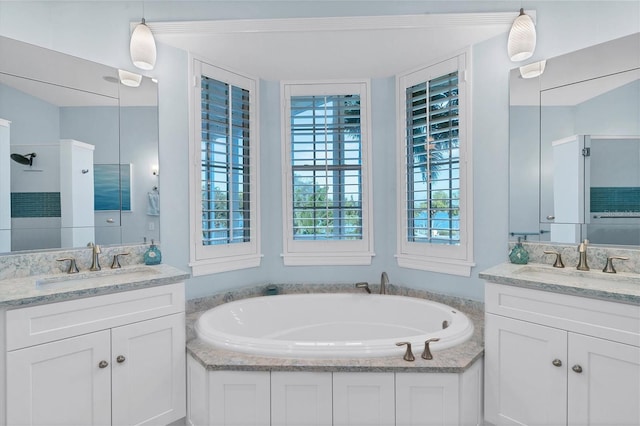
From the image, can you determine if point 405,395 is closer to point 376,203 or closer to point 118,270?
point 376,203

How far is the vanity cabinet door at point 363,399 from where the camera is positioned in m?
1.63

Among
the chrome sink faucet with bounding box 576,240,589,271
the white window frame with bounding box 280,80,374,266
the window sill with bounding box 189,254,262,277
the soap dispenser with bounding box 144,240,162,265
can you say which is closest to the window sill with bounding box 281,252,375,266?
the white window frame with bounding box 280,80,374,266

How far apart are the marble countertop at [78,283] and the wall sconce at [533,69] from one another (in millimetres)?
2501

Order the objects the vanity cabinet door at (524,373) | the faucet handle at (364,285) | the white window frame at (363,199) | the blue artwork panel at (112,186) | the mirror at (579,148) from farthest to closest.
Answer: the white window frame at (363,199), the faucet handle at (364,285), the blue artwork panel at (112,186), the mirror at (579,148), the vanity cabinet door at (524,373)

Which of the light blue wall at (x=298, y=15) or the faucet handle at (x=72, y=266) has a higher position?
the light blue wall at (x=298, y=15)

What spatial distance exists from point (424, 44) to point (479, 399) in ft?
7.53

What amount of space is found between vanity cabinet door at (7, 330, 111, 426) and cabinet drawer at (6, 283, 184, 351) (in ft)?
0.14

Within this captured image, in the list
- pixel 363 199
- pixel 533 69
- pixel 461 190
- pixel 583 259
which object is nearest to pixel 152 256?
pixel 363 199

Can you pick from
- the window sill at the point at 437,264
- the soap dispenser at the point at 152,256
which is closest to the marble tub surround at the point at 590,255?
the window sill at the point at 437,264

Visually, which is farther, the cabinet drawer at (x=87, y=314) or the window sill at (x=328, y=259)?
the window sill at (x=328, y=259)

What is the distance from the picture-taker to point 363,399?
1636 millimetres

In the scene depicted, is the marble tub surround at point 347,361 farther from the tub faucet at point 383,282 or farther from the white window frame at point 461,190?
the tub faucet at point 383,282

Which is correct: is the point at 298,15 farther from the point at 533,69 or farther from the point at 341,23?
the point at 533,69

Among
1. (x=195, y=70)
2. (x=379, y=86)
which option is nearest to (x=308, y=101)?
(x=379, y=86)
